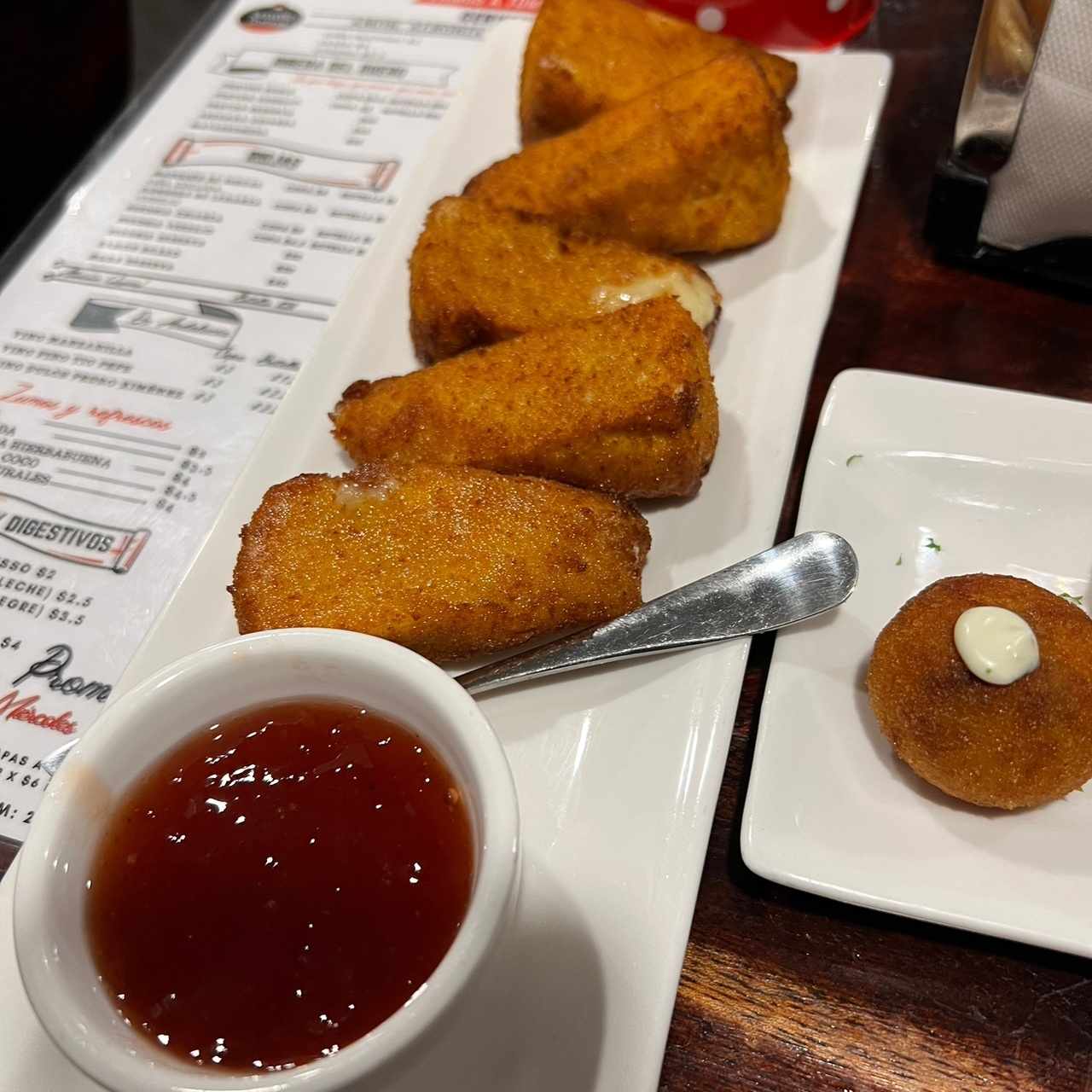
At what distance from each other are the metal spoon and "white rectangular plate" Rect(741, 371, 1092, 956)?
63mm

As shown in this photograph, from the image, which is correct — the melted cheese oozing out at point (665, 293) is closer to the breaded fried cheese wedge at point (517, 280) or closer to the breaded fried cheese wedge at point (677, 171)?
the breaded fried cheese wedge at point (517, 280)

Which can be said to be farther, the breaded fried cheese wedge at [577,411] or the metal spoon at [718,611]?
the breaded fried cheese wedge at [577,411]

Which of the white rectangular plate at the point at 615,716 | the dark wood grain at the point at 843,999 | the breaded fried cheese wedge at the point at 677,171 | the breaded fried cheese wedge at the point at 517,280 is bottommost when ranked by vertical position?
the dark wood grain at the point at 843,999

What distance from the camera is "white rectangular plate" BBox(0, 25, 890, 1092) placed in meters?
1.09

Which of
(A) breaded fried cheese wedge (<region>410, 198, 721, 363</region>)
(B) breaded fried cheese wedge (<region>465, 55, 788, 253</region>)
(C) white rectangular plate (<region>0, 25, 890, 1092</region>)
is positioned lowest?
(C) white rectangular plate (<region>0, 25, 890, 1092</region>)

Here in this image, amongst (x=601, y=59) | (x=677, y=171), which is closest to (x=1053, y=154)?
(x=677, y=171)

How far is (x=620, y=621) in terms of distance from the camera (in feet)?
4.43

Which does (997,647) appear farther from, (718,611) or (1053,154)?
(1053,154)

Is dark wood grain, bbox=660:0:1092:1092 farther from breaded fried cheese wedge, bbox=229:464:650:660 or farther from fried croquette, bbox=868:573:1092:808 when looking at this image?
breaded fried cheese wedge, bbox=229:464:650:660

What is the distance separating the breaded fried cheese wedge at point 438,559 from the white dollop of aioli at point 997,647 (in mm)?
440

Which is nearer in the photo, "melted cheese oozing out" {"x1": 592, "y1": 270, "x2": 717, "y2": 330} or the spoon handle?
the spoon handle

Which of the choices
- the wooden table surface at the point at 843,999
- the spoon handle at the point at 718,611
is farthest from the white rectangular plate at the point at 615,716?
the wooden table surface at the point at 843,999

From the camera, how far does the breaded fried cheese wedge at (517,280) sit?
1.65 metres

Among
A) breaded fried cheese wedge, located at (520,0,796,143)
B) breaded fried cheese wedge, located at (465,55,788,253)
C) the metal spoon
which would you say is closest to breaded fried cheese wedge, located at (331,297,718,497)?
the metal spoon
